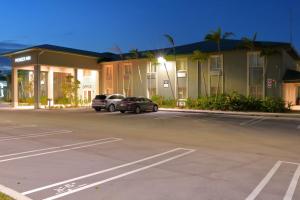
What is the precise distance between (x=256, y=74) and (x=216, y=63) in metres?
4.37

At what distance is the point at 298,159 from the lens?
910cm

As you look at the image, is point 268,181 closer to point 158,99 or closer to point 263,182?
point 263,182

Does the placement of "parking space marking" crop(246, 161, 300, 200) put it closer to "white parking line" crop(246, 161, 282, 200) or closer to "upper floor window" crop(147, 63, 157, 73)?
"white parking line" crop(246, 161, 282, 200)

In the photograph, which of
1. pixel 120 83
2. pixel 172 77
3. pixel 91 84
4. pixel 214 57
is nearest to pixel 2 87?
pixel 91 84

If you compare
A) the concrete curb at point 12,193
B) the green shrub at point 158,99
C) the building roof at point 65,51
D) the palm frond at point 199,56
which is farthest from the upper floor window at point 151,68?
the concrete curb at point 12,193

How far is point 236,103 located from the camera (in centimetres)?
3017

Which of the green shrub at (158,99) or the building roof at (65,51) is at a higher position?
the building roof at (65,51)

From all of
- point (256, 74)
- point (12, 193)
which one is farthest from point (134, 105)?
point (12, 193)

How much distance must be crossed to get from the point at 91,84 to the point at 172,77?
13.5 meters

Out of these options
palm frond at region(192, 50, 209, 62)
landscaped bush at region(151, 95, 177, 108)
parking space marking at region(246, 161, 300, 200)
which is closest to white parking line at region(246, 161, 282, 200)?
parking space marking at region(246, 161, 300, 200)

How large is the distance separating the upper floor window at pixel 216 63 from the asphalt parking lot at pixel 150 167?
67.0ft

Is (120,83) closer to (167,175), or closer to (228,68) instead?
(228,68)

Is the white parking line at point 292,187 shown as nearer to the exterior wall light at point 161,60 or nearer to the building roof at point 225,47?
the building roof at point 225,47

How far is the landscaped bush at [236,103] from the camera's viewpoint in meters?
28.3
